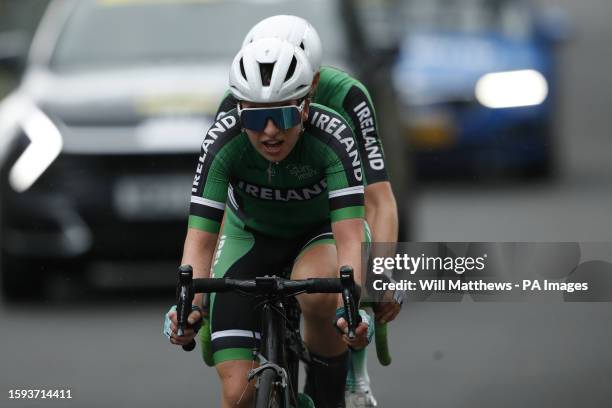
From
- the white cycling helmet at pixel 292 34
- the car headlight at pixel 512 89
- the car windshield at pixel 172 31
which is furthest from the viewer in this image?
the car headlight at pixel 512 89

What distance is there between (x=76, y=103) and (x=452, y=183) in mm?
A: 7526

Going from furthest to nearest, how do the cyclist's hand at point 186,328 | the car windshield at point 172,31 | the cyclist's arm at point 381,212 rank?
the car windshield at point 172,31 < the cyclist's arm at point 381,212 < the cyclist's hand at point 186,328

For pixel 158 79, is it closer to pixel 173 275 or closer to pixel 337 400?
pixel 173 275

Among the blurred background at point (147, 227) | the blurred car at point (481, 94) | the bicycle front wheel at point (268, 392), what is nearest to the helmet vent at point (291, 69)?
the bicycle front wheel at point (268, 392)

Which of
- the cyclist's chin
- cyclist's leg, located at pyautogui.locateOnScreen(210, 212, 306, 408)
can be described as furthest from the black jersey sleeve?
the cyclist's chin

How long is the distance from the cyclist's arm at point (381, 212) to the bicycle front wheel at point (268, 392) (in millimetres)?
937

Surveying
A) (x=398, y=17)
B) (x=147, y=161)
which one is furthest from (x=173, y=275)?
(x=398, y=17)

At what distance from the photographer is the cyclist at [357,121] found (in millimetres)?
6059

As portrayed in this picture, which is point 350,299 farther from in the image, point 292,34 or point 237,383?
point 292,34

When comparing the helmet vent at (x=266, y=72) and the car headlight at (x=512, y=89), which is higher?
the car headlight at (x=512, y=89)

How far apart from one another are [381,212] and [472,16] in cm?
1243

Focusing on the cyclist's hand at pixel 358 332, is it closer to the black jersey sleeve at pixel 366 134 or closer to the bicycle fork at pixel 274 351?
the bicycle fork at pixel 274 351

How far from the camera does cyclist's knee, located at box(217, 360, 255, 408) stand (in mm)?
5914

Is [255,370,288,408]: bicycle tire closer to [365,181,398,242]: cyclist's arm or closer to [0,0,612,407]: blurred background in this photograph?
[365,181,398,242]: cyclist's arm
